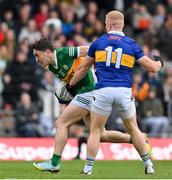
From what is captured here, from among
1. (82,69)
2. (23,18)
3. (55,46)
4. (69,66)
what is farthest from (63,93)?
(23,18)

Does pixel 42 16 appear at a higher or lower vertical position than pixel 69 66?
higher

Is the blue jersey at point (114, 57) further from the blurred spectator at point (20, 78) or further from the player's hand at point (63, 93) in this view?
the blurred spectator at point (20, 78)

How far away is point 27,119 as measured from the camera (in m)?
22.9

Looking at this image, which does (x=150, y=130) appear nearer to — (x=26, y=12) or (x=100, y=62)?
(x=26, y=12)

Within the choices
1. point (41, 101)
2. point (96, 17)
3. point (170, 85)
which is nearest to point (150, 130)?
point (170, 85)

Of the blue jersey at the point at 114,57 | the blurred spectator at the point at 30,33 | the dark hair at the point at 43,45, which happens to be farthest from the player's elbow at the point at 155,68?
the blurred spectator at the point at 30,33

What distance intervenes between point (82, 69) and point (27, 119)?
9835 millimetres

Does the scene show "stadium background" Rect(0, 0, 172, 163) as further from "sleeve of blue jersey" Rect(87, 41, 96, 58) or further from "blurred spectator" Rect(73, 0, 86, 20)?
"sleeve of blue jersey" Rect(87, 41, 96, 58)

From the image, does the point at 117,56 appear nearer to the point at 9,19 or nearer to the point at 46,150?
the point at 46,150

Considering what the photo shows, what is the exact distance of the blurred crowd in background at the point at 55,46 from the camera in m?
23.2

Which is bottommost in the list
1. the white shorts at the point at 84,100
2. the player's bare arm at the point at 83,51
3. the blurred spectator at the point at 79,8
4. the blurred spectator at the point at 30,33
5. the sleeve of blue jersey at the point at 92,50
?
the white shorts at the point at 84,100

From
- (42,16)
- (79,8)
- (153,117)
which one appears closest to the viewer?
(153,117)

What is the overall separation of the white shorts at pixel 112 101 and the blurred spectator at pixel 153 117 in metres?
10.6

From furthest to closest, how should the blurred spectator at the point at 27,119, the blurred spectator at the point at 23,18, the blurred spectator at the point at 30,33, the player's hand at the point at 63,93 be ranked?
1. the blurred spectator at the point at 23,18
2. the blurred spectator at the point at 30,33
3. the blurred spectator at the point at 27,119
4. the player's hand at the point at 63,93
